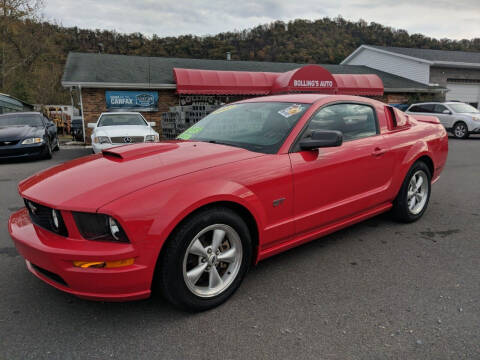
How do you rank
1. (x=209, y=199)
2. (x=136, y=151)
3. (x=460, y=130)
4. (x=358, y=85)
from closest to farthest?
(x=209, y=199) → (x=136, y=151) → (x=460, y=130) → (x=358, y=85)

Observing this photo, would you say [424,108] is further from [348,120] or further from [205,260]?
[205,260]

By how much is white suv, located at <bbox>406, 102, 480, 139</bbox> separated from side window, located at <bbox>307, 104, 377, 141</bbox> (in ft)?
47.6

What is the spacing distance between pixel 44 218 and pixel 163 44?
37.3 meters

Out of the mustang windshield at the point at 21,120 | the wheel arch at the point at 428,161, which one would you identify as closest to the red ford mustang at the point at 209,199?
the wheel arch at the point at 428,161

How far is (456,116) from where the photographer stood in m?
15.9

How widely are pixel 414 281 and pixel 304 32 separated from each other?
45.5 m

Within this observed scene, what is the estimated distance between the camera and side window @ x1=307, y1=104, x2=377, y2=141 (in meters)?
3.27

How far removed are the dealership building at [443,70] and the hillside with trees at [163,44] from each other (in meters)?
11.8

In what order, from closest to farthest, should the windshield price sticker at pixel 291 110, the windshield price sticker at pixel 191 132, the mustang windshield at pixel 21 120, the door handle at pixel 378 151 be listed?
the windshield price sticker at pixel 291 110 → the door handle at pixel 378 151 → the windshield price sticker at pixel 191 132 → the mustang windshield at pixel 21 120

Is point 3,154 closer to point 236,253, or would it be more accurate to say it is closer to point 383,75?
point 236,253

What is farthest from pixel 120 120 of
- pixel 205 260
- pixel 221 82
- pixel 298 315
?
pixel 298 315

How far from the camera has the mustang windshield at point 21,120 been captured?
10.5m

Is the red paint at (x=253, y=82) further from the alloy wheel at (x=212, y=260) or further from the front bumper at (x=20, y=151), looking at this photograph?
the alloy wheel at (x=212, y=260)

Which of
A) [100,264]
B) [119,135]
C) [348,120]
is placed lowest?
[100,264]
